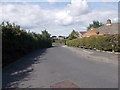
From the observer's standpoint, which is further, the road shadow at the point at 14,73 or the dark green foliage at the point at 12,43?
the dark green foliage at the point at 12,43

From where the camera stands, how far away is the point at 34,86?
5.14 meters

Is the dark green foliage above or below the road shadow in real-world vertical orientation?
above

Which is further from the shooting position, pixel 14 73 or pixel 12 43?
pixel 12 43

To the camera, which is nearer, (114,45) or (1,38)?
(1,38)

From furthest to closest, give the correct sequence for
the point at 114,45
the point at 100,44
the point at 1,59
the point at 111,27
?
Result: the point at 111,27 → the point at 100,44 → the point at 114,45 → the point at 1,59

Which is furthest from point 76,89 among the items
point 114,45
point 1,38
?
point 114,45

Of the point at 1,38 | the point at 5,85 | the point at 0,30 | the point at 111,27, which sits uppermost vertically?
the point at 111,27

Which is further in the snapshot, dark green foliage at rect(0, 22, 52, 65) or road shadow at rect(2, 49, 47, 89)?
dark green foliage at rect(0, 22, 52, 65)

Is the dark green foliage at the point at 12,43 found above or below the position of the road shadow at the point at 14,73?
above

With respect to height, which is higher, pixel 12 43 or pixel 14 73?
pixel 12 43

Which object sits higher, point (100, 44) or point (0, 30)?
point (0, 30)

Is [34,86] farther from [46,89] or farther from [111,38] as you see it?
[111,38]

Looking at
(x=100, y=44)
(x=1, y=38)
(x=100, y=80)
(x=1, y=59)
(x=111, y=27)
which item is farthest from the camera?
(x=111, y=27)

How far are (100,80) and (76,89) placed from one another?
1486 mm
